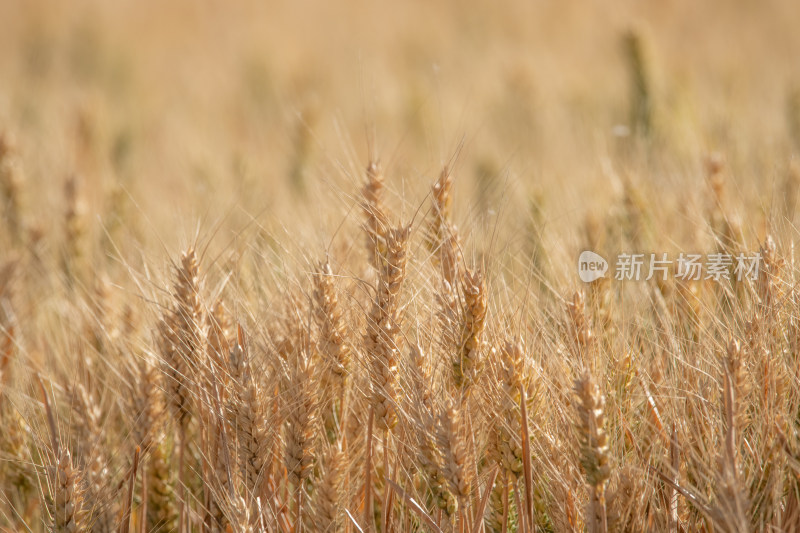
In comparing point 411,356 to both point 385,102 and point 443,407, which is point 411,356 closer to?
point 443,407

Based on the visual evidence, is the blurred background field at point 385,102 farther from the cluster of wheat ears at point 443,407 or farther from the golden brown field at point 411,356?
the cluster of wheat ears at point 443,407

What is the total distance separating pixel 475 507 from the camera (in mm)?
1421

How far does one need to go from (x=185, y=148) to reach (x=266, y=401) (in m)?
3.56

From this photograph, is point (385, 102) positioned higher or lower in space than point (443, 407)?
higher

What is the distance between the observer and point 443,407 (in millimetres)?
1146

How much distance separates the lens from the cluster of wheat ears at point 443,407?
1.17 metres

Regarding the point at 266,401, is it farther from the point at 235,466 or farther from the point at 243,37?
the point at 243,37

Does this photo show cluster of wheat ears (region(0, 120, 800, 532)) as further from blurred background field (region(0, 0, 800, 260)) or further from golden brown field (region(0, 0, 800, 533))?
blurred background field (region(0, 0, 800, 260))

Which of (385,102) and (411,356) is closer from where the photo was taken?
(411,356)

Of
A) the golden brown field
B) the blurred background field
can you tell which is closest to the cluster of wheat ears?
the golden brown field

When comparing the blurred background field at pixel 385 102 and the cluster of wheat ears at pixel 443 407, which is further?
the blurred background field at pixel 385 102

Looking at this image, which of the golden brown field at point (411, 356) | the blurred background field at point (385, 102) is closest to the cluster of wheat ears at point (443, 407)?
the golden brown field at point (411, 356)

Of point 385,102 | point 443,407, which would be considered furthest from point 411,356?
point 385,102

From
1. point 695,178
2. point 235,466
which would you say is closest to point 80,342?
point 235,466
